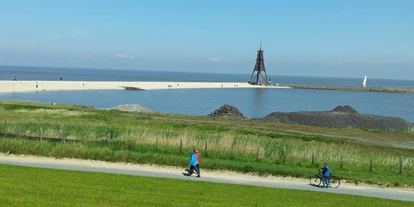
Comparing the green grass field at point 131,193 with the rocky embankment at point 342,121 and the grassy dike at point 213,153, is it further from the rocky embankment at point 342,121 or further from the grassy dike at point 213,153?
the rocky embankment at point 342,121

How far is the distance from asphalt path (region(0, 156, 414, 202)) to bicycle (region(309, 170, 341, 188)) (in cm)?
33

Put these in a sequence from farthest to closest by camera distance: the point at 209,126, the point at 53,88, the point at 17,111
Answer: the point at 53,88 < the point at 17,111 < the point at 209,126

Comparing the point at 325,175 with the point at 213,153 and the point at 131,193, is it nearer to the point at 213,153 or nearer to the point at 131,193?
the point at 213,153

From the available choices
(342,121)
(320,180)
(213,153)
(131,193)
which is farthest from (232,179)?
(342,121)

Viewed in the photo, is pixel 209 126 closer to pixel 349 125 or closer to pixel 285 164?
pixel 285 164

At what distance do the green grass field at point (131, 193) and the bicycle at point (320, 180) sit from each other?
303cm

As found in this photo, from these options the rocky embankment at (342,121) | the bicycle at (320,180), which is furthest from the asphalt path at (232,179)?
the rocky embankment at (342,121)

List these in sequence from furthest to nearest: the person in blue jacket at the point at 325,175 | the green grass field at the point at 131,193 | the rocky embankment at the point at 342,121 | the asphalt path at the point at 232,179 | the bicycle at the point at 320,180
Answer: the rocky embankment at the point at 342,121
the bicycle at the point at 320,180
the person in blue jacket at the point at 325,175
the asphalt path at the point at 232,179
the green grass field at the point at 131,193

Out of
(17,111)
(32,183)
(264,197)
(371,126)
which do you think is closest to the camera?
(32,183)

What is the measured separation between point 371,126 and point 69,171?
2174 inches

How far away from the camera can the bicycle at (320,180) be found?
2554 centimetres

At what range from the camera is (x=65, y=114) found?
179 feet

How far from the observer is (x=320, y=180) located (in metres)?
25.8

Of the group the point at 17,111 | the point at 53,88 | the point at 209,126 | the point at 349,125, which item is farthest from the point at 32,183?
the point at 53,88
